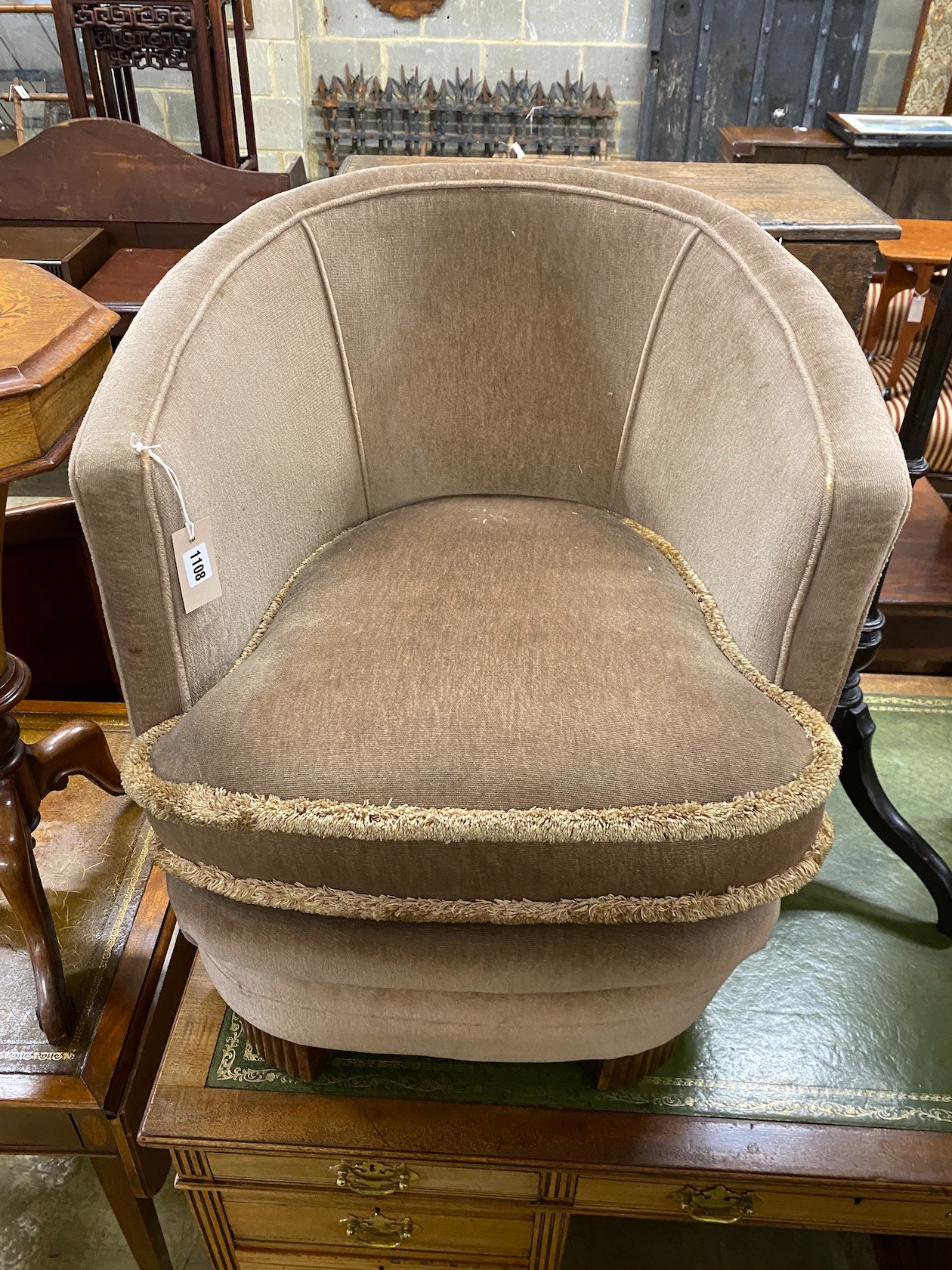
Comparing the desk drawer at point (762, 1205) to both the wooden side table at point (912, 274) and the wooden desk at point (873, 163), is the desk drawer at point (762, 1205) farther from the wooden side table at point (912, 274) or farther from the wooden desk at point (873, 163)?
the wooden desk at point (873, 163)

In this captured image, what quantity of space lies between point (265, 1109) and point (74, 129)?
198cm

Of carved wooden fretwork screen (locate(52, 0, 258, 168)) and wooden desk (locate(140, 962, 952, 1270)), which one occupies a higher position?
carved wooden fretwork screen (locate(52, 0, 258, 168))

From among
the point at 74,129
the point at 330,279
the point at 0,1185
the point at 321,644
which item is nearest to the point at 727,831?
the point at 321,644

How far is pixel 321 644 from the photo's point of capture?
813 mm

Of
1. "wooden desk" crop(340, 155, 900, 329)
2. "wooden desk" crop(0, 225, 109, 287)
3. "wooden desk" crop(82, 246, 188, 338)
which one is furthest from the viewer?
"wooden desk" crop(0, 225, 109, 287)

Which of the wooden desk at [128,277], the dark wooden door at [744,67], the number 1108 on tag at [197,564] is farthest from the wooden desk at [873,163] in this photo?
the number 1108 on tag at [197,564]

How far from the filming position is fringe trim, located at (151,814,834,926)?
706 mm

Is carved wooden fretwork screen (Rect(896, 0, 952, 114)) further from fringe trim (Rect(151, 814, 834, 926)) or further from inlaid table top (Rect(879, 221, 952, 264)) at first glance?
fringe trim (Rect(151, 814, 834, 926))

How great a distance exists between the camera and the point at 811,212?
4.07 ft

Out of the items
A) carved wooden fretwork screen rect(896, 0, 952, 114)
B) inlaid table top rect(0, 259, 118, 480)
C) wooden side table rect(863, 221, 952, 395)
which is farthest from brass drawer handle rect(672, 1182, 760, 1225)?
carved wooden fretwork screen rect(896, 0, 952, 114)

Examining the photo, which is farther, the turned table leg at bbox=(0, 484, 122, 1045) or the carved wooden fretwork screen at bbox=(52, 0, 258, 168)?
the carved wooden fretwork screen at bbox=(52, 0, 258, 168)

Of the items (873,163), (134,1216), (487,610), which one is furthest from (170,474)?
(873,163)

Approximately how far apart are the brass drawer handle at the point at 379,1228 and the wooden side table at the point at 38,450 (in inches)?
13.7

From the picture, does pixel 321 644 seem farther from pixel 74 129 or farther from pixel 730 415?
pixel 74 129
